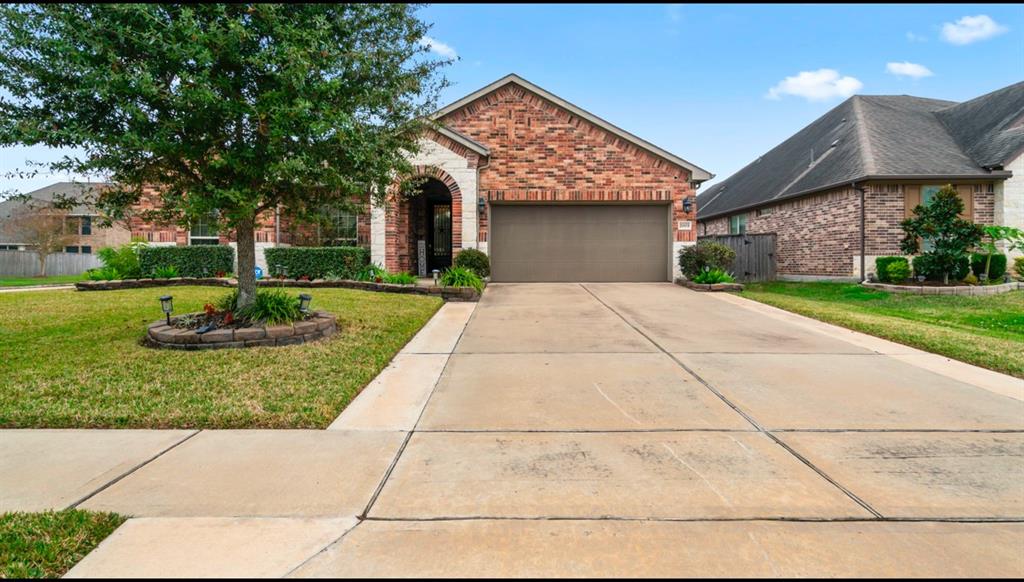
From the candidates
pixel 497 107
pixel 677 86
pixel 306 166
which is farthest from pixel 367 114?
pixel 497 107

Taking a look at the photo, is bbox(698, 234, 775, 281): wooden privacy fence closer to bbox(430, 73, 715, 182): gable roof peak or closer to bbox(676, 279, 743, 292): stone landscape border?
bbox(430, 73, 715, 182): gable roof peak

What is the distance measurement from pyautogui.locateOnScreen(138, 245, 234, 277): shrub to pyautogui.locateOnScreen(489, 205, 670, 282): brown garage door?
25.3 ft

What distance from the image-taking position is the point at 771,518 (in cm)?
261

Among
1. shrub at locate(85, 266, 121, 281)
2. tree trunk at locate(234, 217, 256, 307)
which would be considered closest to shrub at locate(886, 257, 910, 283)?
tree trunk at locate(234, 217, 256, 307)

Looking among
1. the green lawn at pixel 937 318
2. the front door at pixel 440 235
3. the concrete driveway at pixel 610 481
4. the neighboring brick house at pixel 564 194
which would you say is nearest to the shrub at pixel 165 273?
the neighboring brick house at pixel 564 194

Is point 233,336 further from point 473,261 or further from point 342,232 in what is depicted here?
point 342,232

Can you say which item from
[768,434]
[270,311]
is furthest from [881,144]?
[270,311]

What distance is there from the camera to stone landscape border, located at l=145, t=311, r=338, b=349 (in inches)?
244

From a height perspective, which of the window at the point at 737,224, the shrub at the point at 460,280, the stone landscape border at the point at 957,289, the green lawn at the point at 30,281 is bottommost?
the stone landscape border at the point at 957,289

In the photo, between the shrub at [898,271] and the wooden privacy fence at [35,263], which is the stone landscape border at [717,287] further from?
the wooden privacy fence at [35,263]

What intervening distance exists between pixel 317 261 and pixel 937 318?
14.2 meters

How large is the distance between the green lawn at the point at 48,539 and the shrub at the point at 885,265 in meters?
17.6

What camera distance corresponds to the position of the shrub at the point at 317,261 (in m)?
13.4

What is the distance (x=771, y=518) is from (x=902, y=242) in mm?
15581
